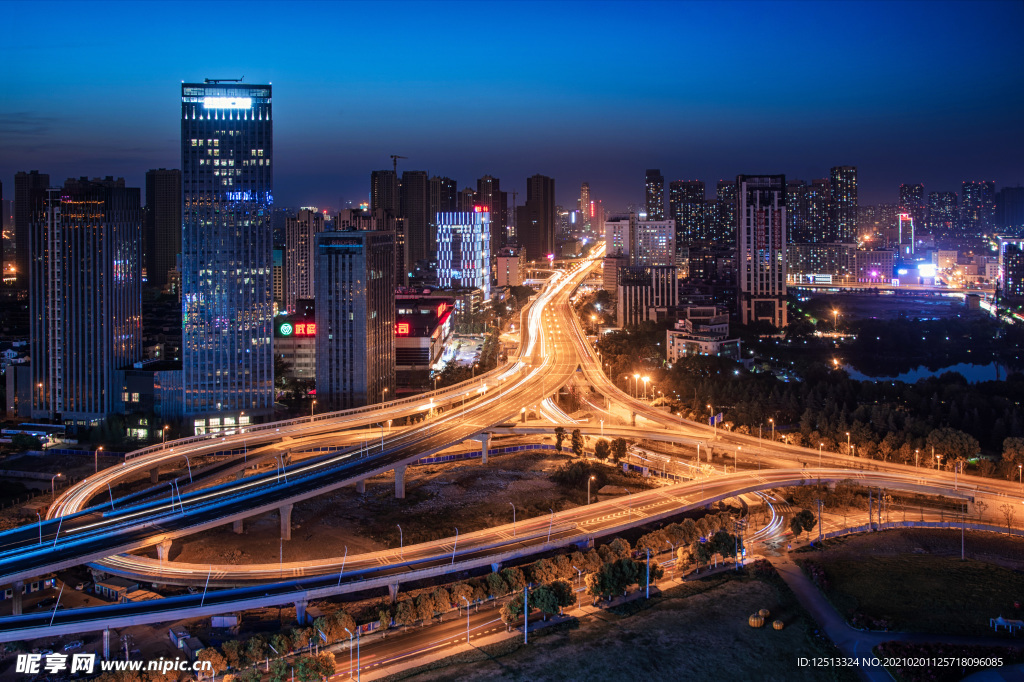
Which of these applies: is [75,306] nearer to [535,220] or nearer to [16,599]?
[16,599]

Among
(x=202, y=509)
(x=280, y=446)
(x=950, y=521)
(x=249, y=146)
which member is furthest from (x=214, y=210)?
(x=950, y=521)

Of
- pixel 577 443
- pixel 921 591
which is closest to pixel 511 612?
pixel 921 591

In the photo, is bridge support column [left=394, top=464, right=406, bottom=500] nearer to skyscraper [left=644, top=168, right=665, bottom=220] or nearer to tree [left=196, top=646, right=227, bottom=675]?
tree [left=196, top=646, right=227, bottom=675]

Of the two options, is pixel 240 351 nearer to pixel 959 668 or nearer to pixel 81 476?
pixel 81 476

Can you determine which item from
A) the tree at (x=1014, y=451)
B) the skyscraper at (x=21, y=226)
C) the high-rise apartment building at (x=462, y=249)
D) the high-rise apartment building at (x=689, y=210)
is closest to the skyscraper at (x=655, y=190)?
the high-rise apartment building at (x=689, y=210)

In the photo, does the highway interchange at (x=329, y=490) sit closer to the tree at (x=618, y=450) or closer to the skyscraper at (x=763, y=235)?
the tree at (x=618, y=450)
